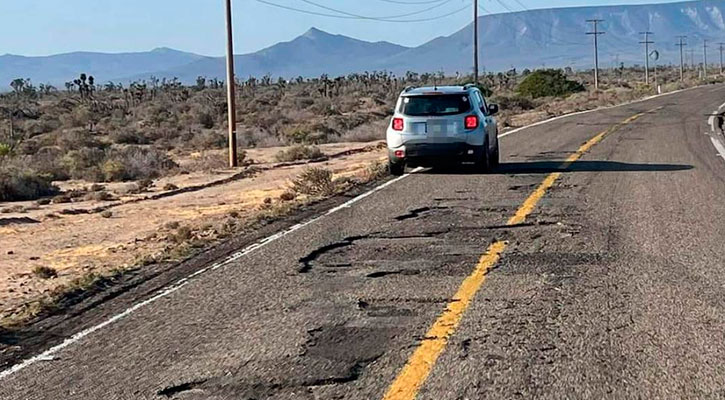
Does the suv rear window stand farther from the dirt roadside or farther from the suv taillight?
the dirt roadside

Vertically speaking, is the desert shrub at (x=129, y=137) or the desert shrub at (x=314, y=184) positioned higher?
the desert shrub at (x=129, y=137)

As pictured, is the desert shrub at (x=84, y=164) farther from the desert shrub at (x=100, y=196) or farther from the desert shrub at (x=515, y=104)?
the desert shrub at (x=515, y=104)

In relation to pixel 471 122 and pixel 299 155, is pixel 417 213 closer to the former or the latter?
pixel 471 122

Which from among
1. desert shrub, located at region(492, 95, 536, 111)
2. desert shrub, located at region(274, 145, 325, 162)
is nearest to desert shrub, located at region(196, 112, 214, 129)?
desert shrub, located at region(492, 95, 536, 111)

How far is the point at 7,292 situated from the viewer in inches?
422

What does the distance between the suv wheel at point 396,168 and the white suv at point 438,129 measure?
0.15 metres

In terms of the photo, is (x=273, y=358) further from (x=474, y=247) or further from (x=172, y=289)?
(x=474, y=247)

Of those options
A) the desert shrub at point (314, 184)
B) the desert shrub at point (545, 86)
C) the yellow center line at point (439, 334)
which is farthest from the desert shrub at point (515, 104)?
the yellow center line at point (439, 334)

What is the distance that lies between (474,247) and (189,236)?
13.6 ft

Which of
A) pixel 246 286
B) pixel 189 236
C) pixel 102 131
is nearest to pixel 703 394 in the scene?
pixel 246 286

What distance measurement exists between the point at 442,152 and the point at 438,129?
0.44 metres

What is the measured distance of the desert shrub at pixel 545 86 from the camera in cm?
8375

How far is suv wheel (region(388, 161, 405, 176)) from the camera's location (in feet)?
64.8

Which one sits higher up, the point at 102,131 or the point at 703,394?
the point at 102,131
